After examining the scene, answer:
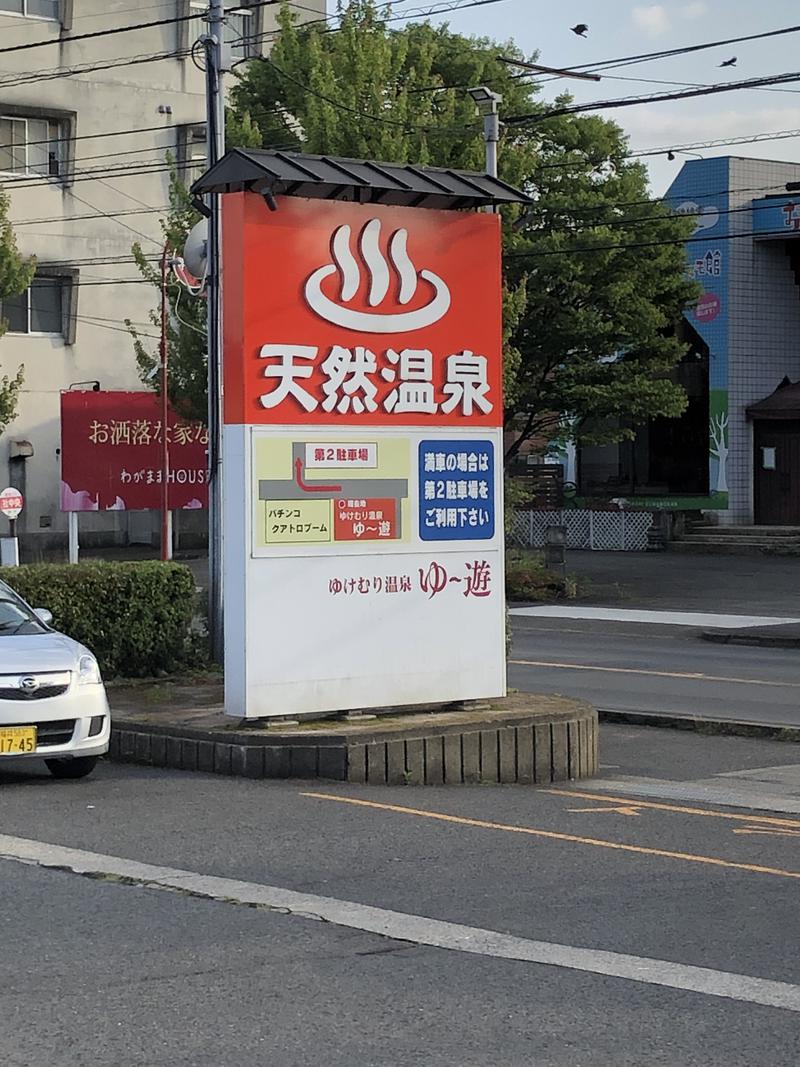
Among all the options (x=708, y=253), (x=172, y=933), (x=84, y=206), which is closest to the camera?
(x=172, y=933)

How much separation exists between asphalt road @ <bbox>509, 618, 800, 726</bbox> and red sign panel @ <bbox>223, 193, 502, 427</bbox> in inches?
195

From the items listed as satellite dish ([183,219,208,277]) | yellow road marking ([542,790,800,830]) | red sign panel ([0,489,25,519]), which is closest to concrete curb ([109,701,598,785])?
yellow road marking ([542,790,800,830])

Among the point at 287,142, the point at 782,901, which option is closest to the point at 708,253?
the point at 287,142

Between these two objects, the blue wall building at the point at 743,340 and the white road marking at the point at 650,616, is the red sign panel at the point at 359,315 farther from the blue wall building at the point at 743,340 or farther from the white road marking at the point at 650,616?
the blue wall building at the point at 743,340

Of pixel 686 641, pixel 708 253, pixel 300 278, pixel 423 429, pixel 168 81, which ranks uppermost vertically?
pixel 168 81

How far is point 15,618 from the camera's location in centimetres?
1241

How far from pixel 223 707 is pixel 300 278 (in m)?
3.38

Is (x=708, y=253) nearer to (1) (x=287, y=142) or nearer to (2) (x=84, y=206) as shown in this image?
(1) (x=287, y=142)

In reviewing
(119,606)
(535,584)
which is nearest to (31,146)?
(535,584)

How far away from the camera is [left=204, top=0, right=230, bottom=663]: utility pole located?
15938 mm

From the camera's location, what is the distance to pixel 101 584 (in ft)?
50.3

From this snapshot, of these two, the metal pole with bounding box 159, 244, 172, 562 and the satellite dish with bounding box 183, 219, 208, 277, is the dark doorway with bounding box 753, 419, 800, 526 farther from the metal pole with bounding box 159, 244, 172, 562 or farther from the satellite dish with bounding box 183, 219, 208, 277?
the satellite dish with bounding box 183, 219, 208, 277

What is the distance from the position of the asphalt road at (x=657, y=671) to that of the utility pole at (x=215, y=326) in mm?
3541

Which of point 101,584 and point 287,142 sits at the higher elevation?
point 287,142
